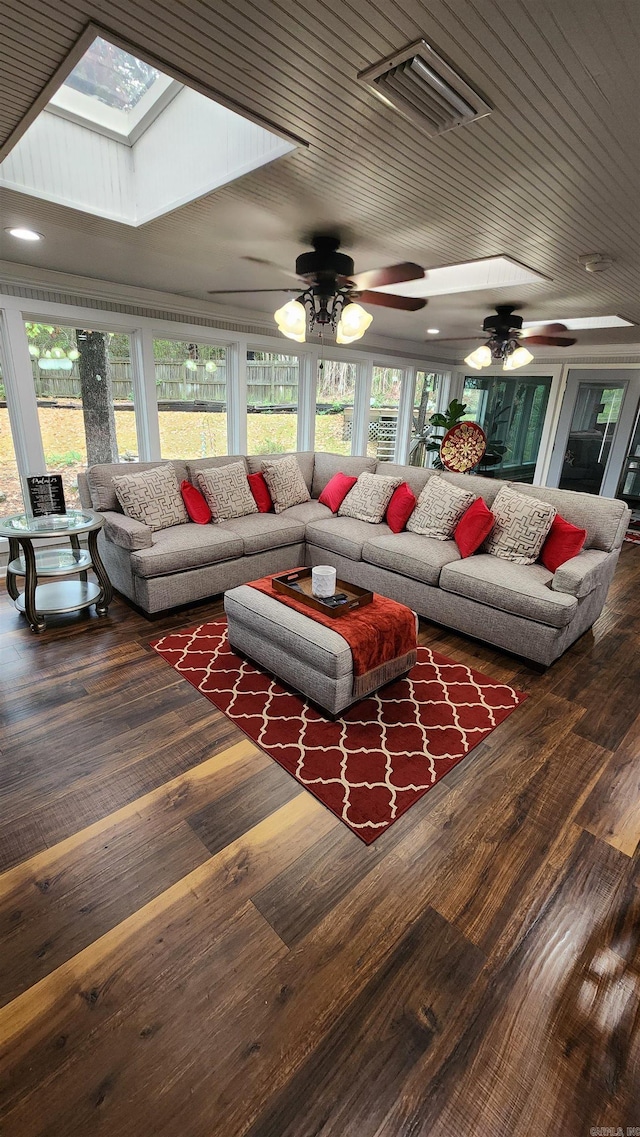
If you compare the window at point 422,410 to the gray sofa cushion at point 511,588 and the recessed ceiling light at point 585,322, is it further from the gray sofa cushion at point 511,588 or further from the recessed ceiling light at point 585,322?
the gray sofa cushion at point 511,588

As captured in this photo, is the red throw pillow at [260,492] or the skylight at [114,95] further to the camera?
the red throw pillow at [260,492]

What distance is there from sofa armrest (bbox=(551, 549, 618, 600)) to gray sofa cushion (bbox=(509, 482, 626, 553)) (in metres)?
0.09

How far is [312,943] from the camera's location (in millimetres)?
1433

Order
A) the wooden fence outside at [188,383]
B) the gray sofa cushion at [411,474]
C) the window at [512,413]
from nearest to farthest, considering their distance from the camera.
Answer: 1. the wooden fence outside at [188,383]
2. the gray sofa cushion at [411,474]
3. the window at [512,413]

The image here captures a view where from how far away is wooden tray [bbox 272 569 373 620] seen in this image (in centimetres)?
262

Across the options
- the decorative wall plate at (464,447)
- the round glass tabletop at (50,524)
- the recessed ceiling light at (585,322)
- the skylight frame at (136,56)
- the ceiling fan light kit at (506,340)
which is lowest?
the round glass tabletop at (50,524)

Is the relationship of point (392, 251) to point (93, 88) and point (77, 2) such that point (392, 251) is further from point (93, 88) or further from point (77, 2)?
point (77, 2)

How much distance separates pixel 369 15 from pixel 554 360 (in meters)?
6.72

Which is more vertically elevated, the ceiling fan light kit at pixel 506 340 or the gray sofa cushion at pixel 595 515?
the ceiling fan light kit at pixel 506 340

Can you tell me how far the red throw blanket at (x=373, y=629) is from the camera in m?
2.39

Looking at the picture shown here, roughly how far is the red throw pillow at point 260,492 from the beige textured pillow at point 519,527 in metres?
2.03

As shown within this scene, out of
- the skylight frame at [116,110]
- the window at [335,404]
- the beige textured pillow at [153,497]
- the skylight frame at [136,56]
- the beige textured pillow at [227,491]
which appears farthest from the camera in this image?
the window at [335,404]

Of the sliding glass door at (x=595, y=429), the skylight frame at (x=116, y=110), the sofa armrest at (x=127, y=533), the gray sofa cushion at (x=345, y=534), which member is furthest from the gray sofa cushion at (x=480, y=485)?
the sliding glass door at (x=595, y=429)

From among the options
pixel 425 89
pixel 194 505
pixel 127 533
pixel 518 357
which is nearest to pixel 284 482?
pixel 194 505
